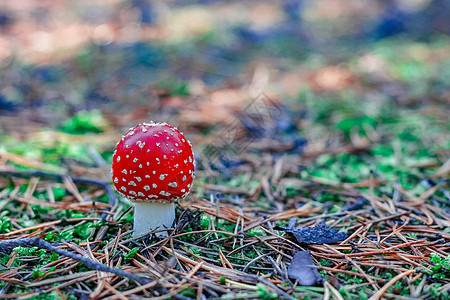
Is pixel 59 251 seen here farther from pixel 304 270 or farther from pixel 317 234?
pixel 317 234

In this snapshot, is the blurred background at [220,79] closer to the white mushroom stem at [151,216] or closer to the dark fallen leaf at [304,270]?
the white mushroom stem at [151,216]

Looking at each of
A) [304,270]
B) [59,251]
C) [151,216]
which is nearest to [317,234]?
[304,270]

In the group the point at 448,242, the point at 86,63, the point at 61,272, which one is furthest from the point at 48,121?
the point at 448,242

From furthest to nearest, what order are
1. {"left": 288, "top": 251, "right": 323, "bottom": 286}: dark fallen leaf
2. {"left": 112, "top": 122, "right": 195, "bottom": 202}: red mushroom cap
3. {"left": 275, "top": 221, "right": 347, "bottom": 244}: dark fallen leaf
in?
{"left": 275, "top": 221, "right": 347, "bottom": 244}: dark fallen leaf
{"left": 112, "top": 122, "right": 195, "bottom": 202}: red mushroom cap
{"left": 288, "top": 251, "right": 323, "bottom": 286}: dark fallen leaf

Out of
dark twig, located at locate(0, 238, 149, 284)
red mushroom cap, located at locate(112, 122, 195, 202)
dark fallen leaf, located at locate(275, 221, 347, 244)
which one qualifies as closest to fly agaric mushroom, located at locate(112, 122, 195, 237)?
red mushroom cap, located at locate(112, 122, 195, 202)

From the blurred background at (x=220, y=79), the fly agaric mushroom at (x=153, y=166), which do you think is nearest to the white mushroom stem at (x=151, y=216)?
the fly agaric mushroom at (x=153, y=166)

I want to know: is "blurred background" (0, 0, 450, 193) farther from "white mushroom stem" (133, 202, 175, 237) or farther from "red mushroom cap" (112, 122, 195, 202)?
"red mushroom cap" (112, 122, 195, 202)

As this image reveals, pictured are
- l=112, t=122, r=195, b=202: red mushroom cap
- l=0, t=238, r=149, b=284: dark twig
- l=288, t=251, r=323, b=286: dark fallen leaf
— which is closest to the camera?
l=0, t=238, r=149, b=284: dark twig
